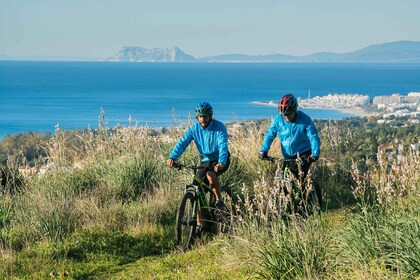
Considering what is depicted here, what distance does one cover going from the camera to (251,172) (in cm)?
1154

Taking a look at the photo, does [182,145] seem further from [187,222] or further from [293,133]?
[293,133]

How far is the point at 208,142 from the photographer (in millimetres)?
8648

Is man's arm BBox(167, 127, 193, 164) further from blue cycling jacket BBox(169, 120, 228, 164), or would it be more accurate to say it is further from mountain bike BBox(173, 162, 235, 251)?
mountain bike BBox(173, 162, 235, 251)

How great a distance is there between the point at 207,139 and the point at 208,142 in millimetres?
45

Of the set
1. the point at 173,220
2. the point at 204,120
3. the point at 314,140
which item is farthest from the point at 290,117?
the point at 173,220

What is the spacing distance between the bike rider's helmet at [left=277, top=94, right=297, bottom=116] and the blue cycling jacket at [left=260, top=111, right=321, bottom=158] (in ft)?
0.71

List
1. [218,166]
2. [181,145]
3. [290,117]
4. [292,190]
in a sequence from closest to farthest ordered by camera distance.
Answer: [292,190] → [218,166] → [181,145] → [290,117]

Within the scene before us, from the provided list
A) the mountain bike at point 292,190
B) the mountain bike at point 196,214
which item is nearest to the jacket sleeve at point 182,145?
the mountain bike at point 196,214

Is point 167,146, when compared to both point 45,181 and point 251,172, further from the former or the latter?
point 45,181

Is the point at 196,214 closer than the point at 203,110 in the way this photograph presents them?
No

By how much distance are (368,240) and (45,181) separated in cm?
643

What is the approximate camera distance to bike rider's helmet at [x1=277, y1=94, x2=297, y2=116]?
878cm

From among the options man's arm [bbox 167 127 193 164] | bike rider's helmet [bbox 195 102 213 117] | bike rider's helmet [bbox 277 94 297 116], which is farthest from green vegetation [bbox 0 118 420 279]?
bike rider's helmet [bbox 195 102 213 117]

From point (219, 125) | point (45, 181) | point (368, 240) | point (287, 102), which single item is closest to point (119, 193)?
point (45, 181)
